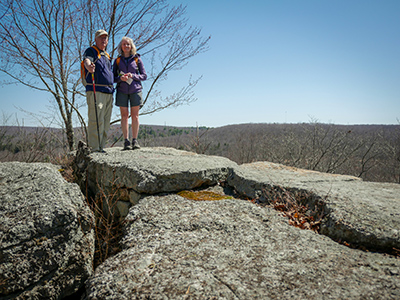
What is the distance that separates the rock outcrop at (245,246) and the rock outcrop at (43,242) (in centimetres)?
38

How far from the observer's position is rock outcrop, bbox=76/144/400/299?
1326mm

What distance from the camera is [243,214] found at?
2.26 meters

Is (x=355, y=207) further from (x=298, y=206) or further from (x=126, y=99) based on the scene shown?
(x=126, y=99)

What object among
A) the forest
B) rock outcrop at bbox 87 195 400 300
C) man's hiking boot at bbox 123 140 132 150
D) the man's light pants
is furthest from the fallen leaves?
the forest

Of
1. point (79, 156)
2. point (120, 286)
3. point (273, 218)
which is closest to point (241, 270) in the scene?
point (120, 286)

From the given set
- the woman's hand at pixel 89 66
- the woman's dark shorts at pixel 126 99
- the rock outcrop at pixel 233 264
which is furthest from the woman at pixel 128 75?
the rock outcrop at pixel 233 264

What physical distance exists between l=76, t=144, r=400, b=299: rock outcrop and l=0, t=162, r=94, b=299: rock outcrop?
1.25ft

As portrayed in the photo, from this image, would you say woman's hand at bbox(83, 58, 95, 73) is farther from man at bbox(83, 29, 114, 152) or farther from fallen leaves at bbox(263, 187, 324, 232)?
fallen leaves at bbox(263, 187, 324, 232)

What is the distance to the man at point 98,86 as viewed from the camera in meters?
4.05

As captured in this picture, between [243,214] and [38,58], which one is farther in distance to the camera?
[38,58]

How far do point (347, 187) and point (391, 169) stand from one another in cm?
2103

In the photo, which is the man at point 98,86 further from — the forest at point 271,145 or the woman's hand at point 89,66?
the forest at point 271,145

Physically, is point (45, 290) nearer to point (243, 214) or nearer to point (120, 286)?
point (120, 286)

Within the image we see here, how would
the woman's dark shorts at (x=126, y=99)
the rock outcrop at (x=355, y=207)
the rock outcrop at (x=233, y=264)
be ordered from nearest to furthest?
the rock outcrop at (x=233, y=264), the rock outcrop at (x=355, y=207), the woman's dark shorts at (x=126, y=99)
